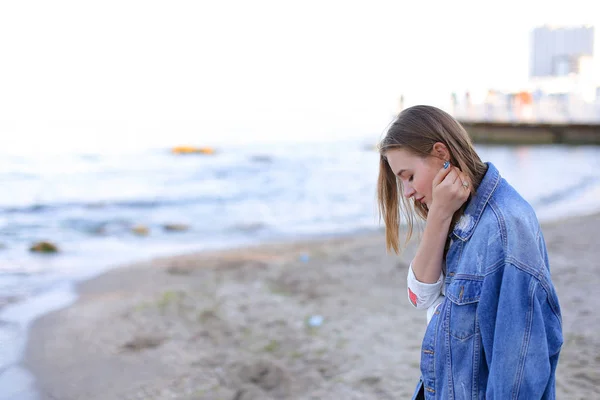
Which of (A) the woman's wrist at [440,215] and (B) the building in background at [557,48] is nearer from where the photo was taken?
(A) the woman's wrist at [440,215]

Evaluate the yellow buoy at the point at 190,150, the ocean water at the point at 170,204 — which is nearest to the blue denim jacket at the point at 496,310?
the ocean water at the point at 170,204

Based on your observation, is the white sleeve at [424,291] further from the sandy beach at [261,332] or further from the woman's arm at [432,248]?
the sandy beach at [261,332]

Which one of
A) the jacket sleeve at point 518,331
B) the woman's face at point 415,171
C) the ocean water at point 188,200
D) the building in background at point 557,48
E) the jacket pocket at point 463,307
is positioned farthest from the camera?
the building in background at point 557,48

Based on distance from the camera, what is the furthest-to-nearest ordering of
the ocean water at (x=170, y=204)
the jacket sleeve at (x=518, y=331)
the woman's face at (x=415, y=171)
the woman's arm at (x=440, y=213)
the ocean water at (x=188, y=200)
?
the ocean water at (x=188, y=200), the ocean water at (x=170, y=204), the woman's face at (x=415, y=171), the woman's arm at (x=440, y=213), the jacket sleeve at (x=518, y=331)

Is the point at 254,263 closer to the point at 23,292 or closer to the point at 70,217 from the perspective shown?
the point at 23,292

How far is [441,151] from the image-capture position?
1.83 m

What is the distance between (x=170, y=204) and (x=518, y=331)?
47.8 ft

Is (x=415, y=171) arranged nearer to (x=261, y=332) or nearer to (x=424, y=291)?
(x=424, y=291)

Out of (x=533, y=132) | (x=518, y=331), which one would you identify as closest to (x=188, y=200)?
(x=518, y=331)

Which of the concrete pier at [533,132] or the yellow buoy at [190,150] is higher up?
the concrete pier at [533,132]

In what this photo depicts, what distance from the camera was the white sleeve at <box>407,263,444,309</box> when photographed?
1873 mm

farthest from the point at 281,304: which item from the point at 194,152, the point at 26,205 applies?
the point at 194,152

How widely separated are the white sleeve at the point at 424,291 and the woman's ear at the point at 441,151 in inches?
15.0

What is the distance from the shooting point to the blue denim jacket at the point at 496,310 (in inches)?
60.9
